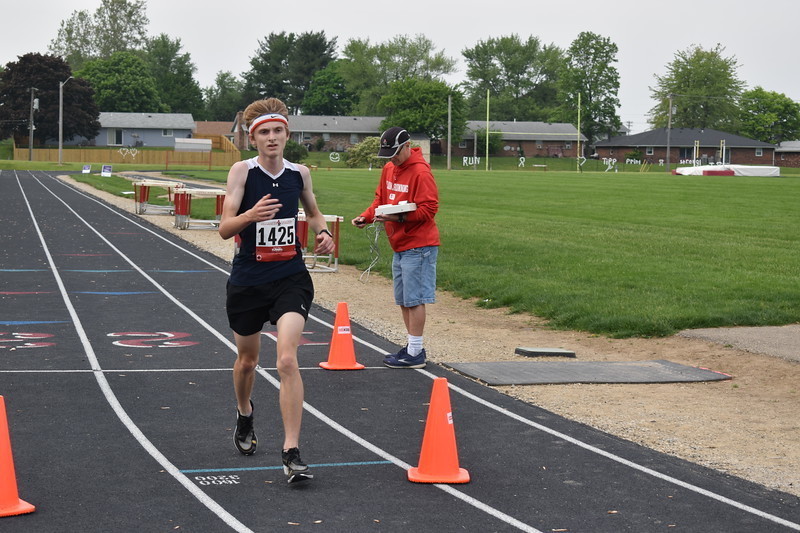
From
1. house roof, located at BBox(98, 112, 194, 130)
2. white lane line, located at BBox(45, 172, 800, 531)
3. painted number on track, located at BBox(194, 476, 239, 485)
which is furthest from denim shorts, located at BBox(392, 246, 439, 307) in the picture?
house roof, located at BBox(98, 112, 194, 130)

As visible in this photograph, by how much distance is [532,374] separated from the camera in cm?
962

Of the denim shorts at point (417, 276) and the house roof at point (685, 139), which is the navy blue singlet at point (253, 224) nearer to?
the denim shorts at point (417, 276)

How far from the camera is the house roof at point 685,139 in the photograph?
115 m

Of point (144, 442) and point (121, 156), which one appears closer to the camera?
point (144, 442)

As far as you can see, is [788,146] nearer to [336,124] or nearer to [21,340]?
[336,124]

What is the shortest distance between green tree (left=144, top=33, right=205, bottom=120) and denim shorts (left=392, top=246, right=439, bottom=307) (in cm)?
13316

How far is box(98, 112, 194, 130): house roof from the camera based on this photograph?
110 m

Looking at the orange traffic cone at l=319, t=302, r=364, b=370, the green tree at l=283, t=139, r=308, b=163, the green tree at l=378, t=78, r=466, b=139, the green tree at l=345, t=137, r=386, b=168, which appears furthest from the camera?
the green tree at l=378, t=78, r=466, b=139

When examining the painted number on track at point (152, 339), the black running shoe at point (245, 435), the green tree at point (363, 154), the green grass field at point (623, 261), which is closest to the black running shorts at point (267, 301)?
the black running shoe at point (245, 435)

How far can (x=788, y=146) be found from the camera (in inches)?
4751

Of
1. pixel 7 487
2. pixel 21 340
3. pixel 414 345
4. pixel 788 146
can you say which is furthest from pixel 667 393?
pixel 788 146

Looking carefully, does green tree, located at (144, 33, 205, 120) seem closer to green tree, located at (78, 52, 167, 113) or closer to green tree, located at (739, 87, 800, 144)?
green tree, located at (78, 52, 167, 113)

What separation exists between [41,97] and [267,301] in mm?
96327

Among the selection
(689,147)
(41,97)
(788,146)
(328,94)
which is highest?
(328,94)
